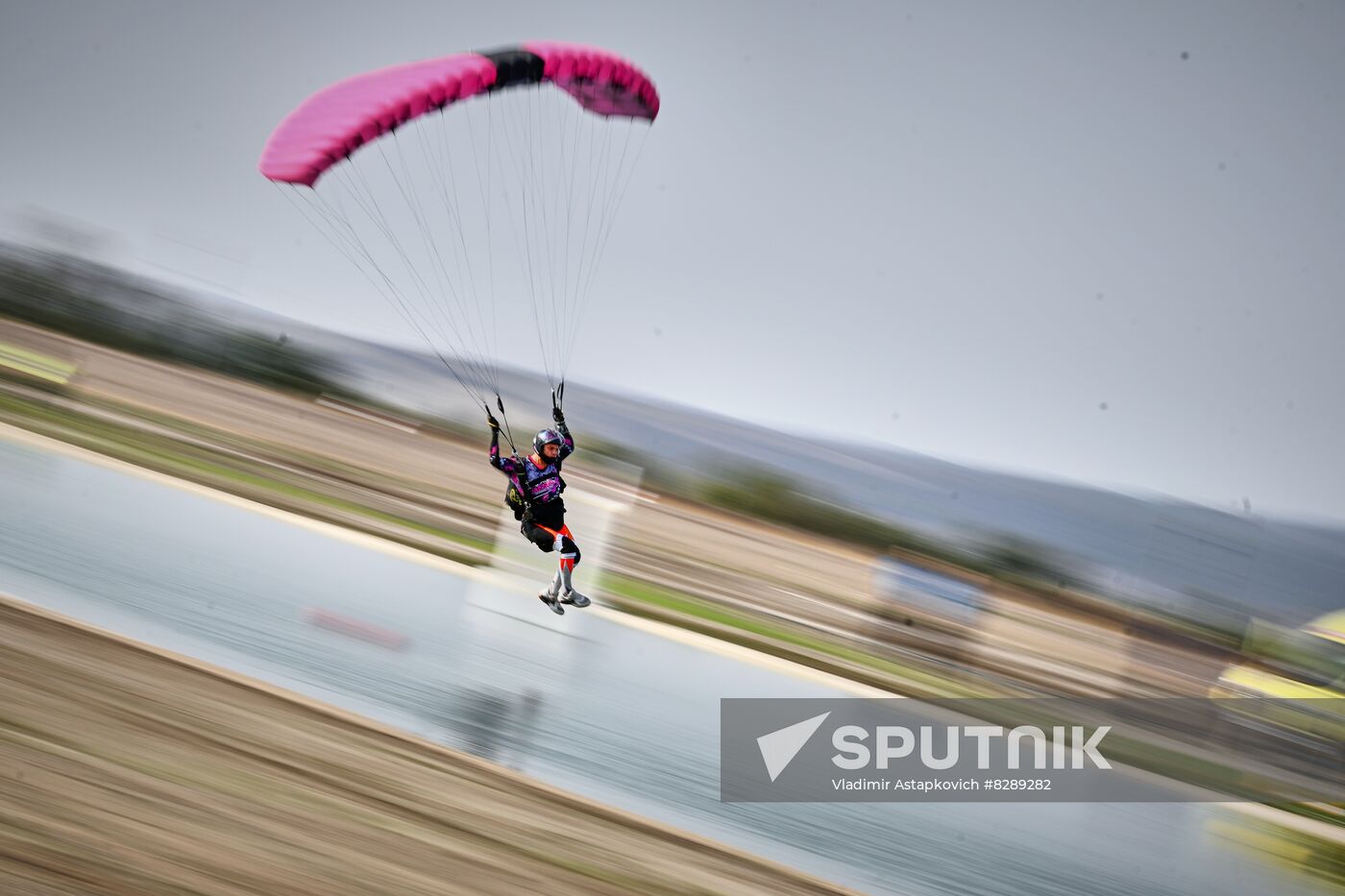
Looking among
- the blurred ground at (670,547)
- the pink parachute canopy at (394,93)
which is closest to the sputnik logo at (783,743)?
the blurred ground at (670,547)

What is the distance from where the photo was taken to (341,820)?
114 inches

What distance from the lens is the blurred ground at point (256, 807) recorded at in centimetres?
254

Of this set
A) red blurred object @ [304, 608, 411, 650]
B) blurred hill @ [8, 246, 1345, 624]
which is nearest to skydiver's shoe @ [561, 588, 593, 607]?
red blurred object @ [304, 608, 411, 650]

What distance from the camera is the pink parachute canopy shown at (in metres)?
3.62

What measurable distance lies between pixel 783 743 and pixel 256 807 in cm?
279

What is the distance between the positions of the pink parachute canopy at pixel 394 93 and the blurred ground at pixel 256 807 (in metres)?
2.13

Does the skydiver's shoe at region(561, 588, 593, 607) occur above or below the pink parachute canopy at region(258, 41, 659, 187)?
below

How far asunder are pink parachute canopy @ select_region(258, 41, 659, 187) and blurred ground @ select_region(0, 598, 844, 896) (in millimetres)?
2128

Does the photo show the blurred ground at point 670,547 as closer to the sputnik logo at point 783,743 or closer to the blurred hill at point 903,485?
the blurred hill at point 903,485

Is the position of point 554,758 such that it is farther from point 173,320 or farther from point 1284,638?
point 173,320

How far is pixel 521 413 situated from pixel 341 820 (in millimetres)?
25811

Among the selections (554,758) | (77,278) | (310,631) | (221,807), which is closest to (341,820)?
(221,807)

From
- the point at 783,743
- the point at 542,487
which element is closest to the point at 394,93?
the point at 542,487

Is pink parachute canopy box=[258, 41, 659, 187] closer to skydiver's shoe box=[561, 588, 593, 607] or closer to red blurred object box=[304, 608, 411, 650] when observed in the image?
red blurred object box=[304, 608, 411, 650]
